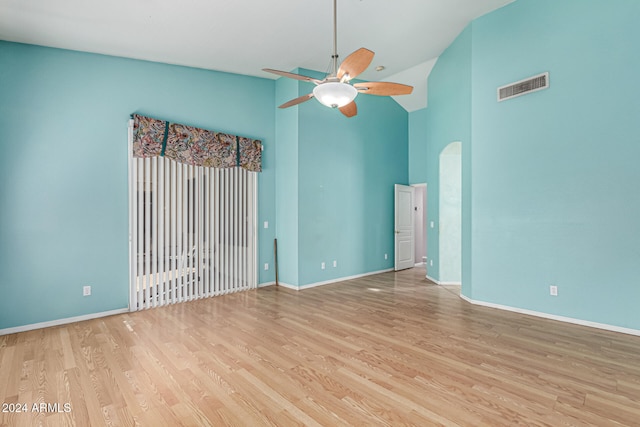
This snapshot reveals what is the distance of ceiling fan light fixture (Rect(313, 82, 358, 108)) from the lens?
114 inches

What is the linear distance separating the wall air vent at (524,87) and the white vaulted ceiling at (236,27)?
1.06m

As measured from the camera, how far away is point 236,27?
4168 millimetres

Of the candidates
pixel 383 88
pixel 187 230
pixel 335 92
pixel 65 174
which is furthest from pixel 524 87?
pixel 65 174

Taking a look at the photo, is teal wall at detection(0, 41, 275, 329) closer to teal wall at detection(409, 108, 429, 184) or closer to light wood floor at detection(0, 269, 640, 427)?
light wood floor at detection(0, 269, 640, 427)

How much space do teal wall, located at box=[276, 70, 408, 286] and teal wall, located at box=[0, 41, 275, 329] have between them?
94.0 inches

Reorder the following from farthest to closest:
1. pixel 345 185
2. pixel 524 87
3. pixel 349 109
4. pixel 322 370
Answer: pixel 345 185
pixel 524 87
pixel 349 109
pixel 322 370

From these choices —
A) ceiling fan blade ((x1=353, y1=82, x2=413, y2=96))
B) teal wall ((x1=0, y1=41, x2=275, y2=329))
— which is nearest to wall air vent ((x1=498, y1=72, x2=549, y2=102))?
ceiling fan blade ((x1=353, y1=82, x2=413, y2=96))

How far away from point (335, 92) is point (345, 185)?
3708mm

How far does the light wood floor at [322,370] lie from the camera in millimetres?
2201

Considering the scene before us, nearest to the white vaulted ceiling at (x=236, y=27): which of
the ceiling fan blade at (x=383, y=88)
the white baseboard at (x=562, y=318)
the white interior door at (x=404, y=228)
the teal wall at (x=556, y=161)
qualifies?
the teal wall at (x=556, y=161)

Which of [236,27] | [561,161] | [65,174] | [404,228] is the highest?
[236,27]

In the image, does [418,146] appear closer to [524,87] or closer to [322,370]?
[524,87]

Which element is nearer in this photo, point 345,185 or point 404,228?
point 345,185

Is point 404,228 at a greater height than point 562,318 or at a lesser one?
greater
